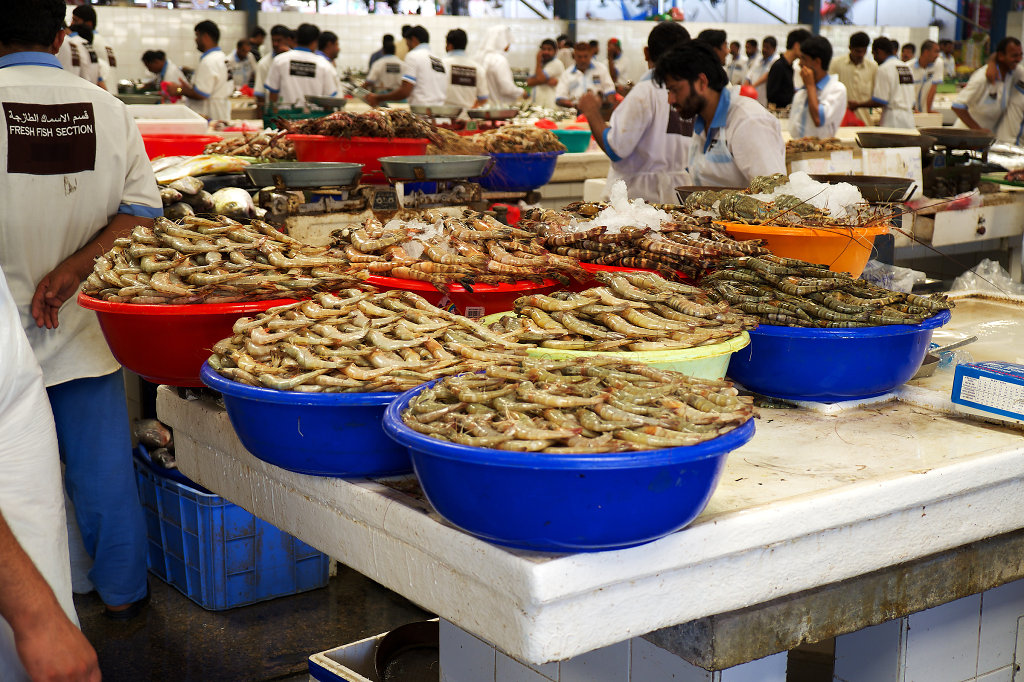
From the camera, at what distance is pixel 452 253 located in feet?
8.18

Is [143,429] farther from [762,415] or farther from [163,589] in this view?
[762,415]

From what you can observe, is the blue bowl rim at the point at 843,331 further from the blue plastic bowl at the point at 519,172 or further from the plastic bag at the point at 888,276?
the blue plastic bowl at the point at 519,172

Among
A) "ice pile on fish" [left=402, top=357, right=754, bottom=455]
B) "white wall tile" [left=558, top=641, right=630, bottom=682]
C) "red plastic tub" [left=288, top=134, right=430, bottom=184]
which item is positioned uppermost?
"red plastic tub" [left=288, top=134, right=430, bottom=184]

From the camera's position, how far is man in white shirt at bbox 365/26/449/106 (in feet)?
35.3

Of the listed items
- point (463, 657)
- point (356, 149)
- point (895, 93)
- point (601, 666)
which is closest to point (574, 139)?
point (356, 149)

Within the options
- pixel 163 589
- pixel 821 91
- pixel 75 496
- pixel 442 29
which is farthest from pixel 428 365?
pixel 442 29

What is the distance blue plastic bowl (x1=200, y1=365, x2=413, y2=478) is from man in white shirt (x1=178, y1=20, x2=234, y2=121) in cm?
1043

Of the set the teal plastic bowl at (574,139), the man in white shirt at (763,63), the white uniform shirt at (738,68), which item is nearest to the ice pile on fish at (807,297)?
the teal plastic bowl at (574,139)

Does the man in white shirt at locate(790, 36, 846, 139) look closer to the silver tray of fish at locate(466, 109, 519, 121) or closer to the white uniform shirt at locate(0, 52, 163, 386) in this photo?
the silver tray of fish at locate(466, 109, 519, 121)

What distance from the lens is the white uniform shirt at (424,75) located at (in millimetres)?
10773

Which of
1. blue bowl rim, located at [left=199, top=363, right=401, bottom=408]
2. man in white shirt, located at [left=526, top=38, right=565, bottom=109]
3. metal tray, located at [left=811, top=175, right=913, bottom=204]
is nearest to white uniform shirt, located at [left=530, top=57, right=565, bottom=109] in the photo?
man in white shirt, located at [left=526, top=38, right=565, bottom=109]

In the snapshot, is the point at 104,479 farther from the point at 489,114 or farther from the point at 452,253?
the point at 489,114

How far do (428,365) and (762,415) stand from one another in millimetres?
906

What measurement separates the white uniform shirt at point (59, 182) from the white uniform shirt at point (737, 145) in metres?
2.34
